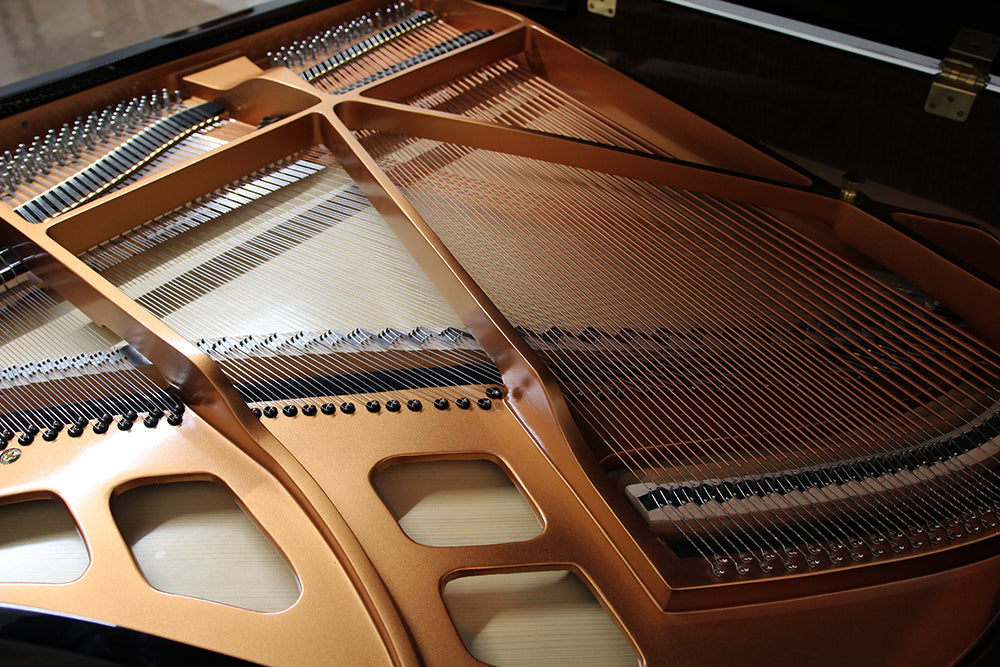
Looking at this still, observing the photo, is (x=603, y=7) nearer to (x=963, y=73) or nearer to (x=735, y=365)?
(x=963, y=73)

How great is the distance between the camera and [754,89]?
2246 mm

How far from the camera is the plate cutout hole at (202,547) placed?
1.26m

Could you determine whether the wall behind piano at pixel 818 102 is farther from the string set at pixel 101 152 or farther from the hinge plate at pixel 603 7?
the string set at pixel 101 152

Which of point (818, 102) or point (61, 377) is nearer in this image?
point (61, 377)

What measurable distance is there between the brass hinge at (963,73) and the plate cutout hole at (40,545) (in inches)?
81.6

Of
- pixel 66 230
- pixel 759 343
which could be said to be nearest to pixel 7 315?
pixel 66 230

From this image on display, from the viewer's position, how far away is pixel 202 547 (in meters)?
1.32

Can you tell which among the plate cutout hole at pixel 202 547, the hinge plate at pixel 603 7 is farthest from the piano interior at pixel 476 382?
the hinge plate at pixel 603 7

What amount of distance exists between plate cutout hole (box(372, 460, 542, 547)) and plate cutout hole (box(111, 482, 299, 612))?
0.74 feet

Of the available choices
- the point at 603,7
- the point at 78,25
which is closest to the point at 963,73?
the point at 603,7

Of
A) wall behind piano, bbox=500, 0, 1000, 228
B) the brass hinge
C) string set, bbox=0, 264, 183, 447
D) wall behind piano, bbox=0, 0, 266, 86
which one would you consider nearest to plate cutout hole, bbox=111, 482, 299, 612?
string set, bbox=0, 264, 183, 447

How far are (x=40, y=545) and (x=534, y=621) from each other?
0.84 metres

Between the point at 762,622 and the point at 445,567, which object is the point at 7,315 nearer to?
the point at 445,567

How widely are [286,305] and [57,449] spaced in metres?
0.61
